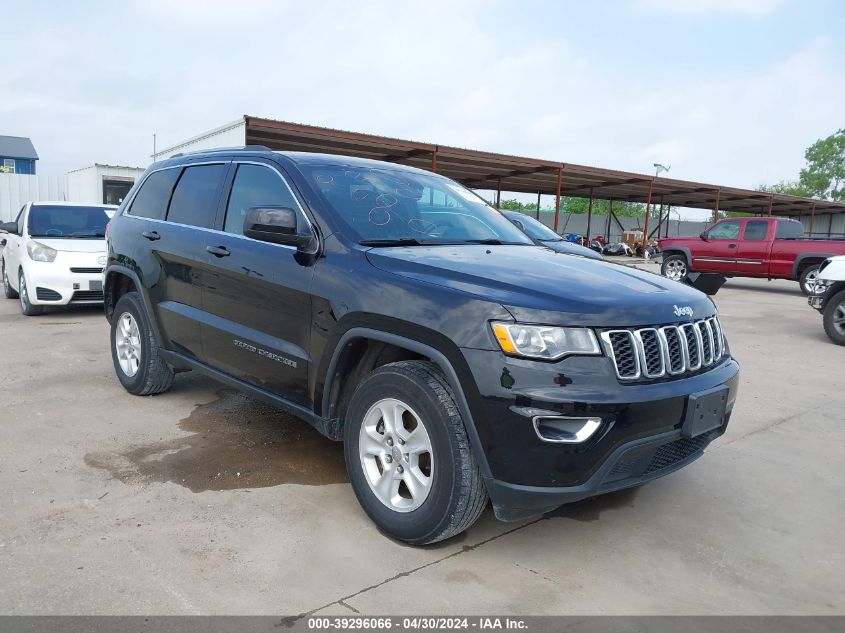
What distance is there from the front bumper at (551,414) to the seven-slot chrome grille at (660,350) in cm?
6

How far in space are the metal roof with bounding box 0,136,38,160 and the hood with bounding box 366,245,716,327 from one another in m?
61.3

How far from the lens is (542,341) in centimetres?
263

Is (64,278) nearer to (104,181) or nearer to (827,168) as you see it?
(104,181)

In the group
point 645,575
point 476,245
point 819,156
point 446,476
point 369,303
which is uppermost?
point 819,156

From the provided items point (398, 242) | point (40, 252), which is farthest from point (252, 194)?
point (40, 252)

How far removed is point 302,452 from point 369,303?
1514 millimetres

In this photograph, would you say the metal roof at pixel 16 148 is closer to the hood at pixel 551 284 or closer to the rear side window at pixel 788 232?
the rear side window at pixel 788 232

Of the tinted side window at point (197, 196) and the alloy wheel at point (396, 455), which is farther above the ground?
the tinted side window at point (197, 196)

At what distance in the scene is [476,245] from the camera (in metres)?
3.76

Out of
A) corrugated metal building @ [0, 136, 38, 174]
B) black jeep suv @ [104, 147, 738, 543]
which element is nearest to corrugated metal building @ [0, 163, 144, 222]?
black jeep suv @ [104, 147, 738, 543]

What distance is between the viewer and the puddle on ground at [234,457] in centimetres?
375

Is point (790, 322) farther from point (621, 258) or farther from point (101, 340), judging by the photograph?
point (621, 258)

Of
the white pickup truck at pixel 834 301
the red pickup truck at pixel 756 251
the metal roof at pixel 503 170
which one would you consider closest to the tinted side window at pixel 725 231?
the red pickup truck at pixel 756 251

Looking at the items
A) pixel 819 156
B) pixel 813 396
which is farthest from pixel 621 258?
pixel 819 156
